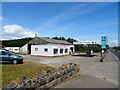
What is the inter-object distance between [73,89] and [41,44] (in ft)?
72.3

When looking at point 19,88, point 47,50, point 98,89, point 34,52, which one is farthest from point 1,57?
point 34,52

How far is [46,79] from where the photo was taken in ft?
20.4

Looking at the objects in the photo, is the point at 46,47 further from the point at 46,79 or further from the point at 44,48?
the point at 46,79

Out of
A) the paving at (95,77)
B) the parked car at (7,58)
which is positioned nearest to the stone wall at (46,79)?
the paving at (95,77)

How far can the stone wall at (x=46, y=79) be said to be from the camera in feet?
15.5

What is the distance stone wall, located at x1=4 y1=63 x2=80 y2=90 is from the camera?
186 inches

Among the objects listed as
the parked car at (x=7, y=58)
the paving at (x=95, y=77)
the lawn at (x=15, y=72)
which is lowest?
the paving at (x=95, y=77)

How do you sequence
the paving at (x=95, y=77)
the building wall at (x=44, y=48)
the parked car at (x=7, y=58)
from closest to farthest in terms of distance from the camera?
the paving at (x=95, y=77), the parked car at (x=7, y=58), the building wall at (x=44, y=48)

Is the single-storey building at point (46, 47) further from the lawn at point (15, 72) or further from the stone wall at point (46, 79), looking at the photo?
the stone wall at point (46, 79)

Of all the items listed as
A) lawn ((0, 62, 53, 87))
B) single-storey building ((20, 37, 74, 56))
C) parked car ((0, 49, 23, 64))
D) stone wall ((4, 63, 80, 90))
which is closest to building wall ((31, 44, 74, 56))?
single-storey building ((20, 37, 74, 56))

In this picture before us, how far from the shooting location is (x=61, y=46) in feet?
99.2

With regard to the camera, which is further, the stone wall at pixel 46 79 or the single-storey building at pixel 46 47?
the single-storey building at pixel 46 47

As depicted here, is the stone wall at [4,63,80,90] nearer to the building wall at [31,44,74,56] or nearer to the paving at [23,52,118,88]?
the paving at [23,52,118,88]

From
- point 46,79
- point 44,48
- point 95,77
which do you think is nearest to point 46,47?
point 44,48
